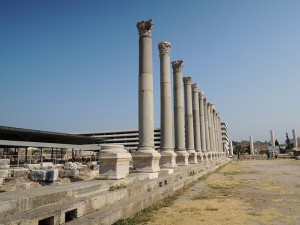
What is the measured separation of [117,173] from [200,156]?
72.2 ft

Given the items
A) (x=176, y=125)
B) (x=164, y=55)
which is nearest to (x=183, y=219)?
(x=164, y=55)

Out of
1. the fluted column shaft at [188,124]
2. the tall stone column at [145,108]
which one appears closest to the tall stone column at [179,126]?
the fluted column shaft at [188,124]

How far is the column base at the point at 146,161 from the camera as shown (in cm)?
1391

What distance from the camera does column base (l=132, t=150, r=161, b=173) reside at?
13914mm

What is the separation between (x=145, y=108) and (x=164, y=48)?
6.37 m

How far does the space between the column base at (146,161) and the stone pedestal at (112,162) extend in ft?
10.8

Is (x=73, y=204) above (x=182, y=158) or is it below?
below

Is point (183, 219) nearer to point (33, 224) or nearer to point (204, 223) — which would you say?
point (204, 223)

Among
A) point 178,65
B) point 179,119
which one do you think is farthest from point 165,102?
point 178,65

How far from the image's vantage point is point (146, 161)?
46.5 feet

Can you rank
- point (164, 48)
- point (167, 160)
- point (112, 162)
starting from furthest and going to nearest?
point (164, 48), point (167, 160), point (112, 162)

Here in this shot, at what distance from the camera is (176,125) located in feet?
75.7

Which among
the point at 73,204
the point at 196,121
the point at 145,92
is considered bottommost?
the point at 73,204

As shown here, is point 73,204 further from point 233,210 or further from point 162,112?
point 162,112
